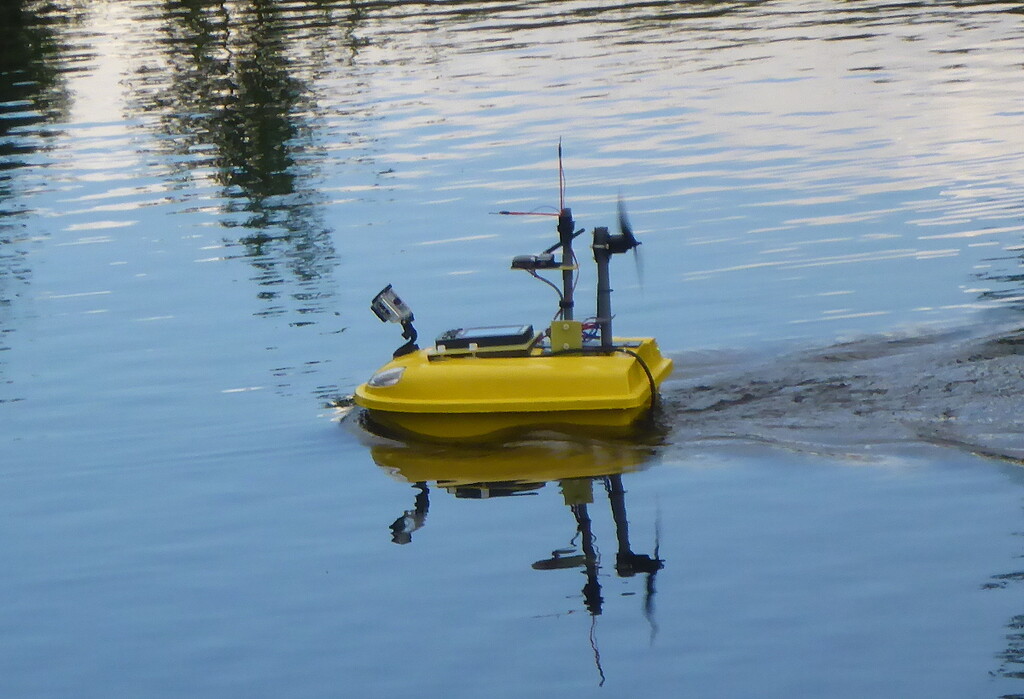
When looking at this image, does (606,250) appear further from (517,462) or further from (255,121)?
(255,121)

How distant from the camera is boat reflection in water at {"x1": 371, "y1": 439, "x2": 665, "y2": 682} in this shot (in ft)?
28.3

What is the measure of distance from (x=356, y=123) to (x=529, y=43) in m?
9.02

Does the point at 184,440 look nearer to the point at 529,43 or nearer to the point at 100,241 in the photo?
the point at 100,241

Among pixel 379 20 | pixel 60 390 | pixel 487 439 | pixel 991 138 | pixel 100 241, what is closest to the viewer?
pixel 487 439

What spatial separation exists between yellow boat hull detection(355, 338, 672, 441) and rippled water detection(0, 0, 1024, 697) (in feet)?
0.72

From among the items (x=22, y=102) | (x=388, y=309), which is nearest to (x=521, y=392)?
(x=388, y=309)

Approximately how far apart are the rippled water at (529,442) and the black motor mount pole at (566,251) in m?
0.89

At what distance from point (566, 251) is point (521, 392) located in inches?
35.6

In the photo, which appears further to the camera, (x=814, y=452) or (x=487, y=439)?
(x=487, y=439)

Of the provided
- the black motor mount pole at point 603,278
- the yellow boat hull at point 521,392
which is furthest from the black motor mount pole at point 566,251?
the yellow boat hull at point 521,392

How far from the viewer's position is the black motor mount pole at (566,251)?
10016mm

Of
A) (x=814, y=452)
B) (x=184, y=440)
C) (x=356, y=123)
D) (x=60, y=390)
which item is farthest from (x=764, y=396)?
(x=356, y=123)

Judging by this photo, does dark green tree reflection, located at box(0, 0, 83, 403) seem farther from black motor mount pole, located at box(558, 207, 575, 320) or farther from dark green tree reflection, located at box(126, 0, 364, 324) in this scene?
black motor mount pole, located at box(558, 207, 575, 320)

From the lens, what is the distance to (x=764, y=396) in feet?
35.7
